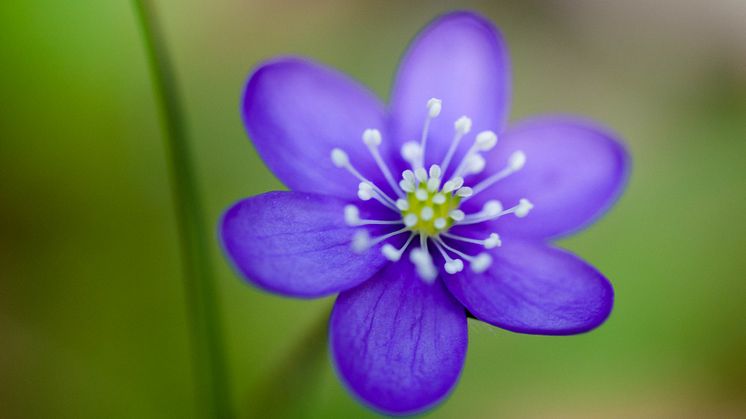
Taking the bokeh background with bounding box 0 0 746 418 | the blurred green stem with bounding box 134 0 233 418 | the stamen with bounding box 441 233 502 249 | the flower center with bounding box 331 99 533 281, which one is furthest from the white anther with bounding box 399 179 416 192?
the bokeh background with bounding box 0 0 746 418

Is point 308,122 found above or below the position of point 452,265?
above

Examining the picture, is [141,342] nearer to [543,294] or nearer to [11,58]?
[11,58]

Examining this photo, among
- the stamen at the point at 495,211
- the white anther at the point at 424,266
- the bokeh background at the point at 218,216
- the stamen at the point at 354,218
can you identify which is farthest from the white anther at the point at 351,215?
the bokeh background at the point at 218,216

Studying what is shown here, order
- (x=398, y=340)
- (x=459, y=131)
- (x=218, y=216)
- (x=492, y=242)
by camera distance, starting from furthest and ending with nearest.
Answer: (x=218, y=216) < (x=459, y=131) < (x=492, y=242) < (x=398, y=340)

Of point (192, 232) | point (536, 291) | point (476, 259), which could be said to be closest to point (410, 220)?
point (476, 259)

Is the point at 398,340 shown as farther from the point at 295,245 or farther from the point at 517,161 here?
the point at 517,161

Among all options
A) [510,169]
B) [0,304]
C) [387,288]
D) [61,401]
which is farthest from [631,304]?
[0,304]

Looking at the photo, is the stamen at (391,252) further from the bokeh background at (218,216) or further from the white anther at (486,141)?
the bokeh background at (218,216)

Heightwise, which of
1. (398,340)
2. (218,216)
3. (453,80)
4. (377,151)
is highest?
(453,80)

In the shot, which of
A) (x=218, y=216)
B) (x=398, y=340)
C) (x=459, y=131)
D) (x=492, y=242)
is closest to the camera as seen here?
(x=398, y=340)

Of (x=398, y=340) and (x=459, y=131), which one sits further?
(x=459, y=131)
